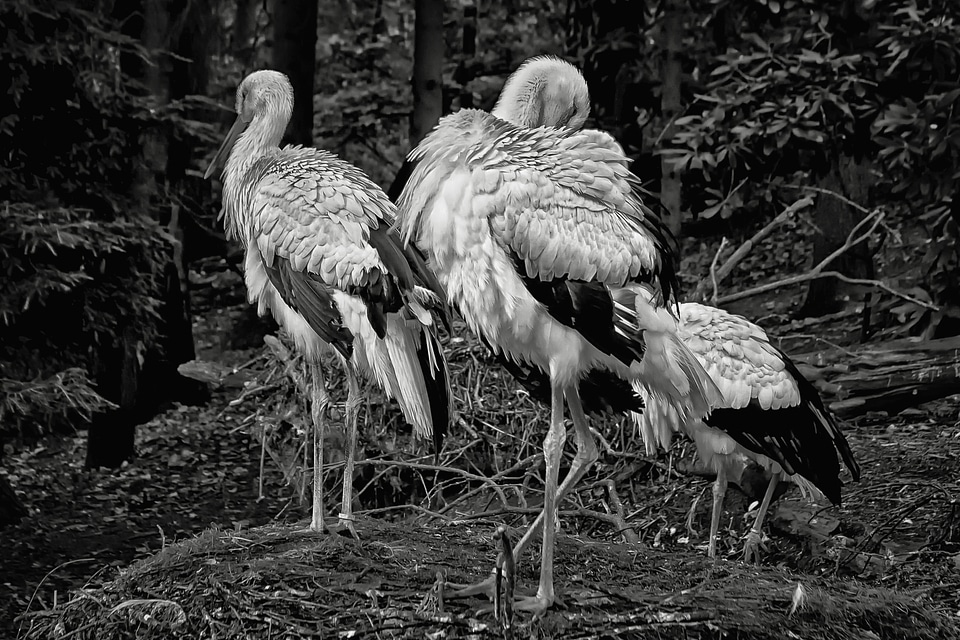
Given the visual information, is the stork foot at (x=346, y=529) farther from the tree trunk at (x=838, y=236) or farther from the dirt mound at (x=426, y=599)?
the tree trunk at (x=838, y=236)

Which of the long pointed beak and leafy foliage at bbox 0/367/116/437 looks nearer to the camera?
the long pointed beak

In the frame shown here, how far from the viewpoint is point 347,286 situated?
223 inches

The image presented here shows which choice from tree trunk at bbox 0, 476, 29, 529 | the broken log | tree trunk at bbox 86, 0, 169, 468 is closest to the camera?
the broken log

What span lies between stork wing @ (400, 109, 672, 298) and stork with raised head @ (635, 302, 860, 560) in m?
1.57

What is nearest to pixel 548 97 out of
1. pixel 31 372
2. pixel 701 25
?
pixel 31 372

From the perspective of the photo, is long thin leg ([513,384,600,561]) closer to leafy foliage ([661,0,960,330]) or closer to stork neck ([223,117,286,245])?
stork neck ([223,117,286,245])

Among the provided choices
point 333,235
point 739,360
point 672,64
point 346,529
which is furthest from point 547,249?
point 672,64

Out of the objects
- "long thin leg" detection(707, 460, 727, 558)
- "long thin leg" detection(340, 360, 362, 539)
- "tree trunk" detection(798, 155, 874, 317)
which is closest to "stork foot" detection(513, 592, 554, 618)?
"long thin leg" detection(340, 360, 362, 539)

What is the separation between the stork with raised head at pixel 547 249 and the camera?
465cm

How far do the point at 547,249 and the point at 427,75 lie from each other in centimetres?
641

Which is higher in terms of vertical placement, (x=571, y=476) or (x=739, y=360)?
(x=739, y=360)

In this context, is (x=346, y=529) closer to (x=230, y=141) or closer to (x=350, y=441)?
(x=350, y=441)

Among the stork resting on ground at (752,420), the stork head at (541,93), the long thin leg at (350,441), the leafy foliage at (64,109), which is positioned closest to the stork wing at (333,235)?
the long thin leg at (350,441)

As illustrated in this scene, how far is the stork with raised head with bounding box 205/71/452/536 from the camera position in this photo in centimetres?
565
